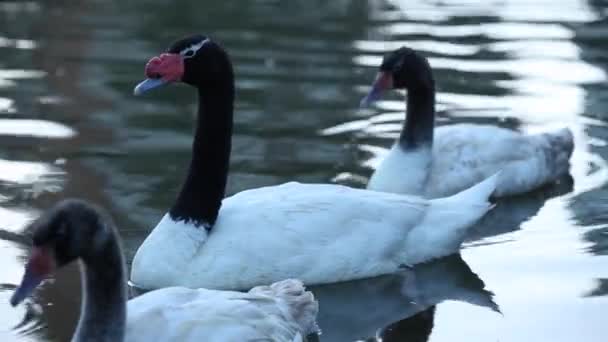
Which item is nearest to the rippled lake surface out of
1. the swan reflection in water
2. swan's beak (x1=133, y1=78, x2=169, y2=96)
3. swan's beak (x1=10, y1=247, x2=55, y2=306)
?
the swan reflection in water

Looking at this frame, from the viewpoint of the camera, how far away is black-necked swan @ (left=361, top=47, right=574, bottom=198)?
32.8 ft

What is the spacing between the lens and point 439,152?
10.4 metres

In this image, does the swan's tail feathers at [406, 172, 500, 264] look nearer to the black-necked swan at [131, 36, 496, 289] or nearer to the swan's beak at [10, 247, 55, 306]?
the black-necked swan at [131, 36, 496, 289]

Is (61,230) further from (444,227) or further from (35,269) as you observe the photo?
(444,227)

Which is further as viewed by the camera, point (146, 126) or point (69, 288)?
point (146, 126)

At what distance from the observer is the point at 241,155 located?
11.2 meters

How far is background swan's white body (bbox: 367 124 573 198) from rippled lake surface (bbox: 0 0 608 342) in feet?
0.54

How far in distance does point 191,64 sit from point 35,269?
277 cm

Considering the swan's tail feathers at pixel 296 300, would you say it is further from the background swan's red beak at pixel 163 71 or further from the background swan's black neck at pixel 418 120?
the background swan's black neck at pixel 418 120

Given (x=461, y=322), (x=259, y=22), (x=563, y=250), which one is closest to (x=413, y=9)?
(x=259, y=22)

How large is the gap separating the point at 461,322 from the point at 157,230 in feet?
6.04

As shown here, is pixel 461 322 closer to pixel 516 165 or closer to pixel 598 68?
pixel 516 165

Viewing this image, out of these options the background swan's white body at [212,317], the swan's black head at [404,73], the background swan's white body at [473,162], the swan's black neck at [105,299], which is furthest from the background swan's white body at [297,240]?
the swan's black neck at [105,299]

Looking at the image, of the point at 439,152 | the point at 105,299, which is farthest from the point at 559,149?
the point at 105,299
